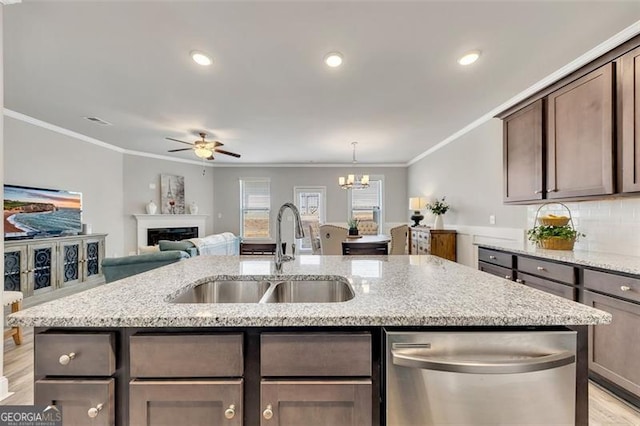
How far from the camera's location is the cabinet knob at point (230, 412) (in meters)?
Result: 0.87

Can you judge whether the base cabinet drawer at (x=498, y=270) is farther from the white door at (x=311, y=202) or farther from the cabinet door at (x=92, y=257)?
the cabinet door at (x=92, y=257)

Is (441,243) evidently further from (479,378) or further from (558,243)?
(479,378)

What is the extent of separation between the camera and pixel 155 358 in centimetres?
89

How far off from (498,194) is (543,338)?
11.6 ft

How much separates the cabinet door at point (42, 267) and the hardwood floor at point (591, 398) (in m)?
1.42

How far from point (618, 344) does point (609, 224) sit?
1.16 m

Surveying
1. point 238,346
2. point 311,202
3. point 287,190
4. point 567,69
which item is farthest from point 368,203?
point 238,346

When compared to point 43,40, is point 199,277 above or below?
below

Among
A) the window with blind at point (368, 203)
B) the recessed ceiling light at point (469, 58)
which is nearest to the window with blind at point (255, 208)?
the window with blind at point (368, 203)

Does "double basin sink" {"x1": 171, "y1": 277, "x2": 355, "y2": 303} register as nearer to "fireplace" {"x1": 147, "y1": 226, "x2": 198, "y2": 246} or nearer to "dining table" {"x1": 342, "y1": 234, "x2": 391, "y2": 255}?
"dining table" {"x1": 342, "y1": 234, "x2": 391, "y2": 255}

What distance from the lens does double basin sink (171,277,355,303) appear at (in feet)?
4.97

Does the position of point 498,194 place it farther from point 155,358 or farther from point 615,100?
point 155,358

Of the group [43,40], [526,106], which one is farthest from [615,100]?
[43,40]

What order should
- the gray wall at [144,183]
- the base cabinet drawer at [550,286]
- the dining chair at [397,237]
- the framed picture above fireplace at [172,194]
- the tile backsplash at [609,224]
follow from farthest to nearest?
the framed picture above fireplace at [172,194] → the gray wall at [144,183] → the dining chair at [397,237] → the tile backsplash at [609,224] → the base cabinet drawer at [550,286]
